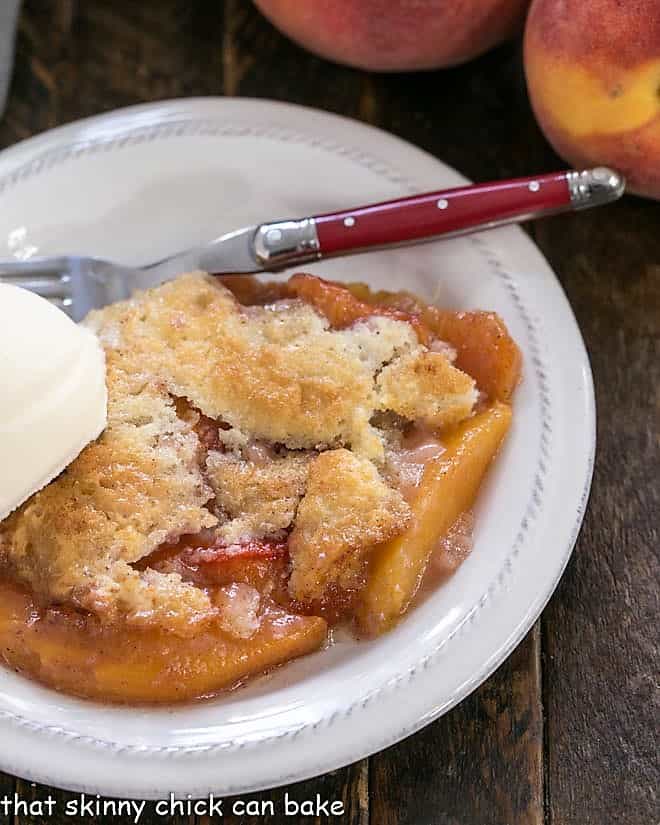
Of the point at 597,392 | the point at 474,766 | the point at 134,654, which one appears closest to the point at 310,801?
the point at 474,766

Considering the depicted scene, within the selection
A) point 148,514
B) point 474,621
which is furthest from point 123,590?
point 474,621

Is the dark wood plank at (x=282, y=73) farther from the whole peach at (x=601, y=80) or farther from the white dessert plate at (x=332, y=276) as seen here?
the whole peach at (x=601, y=80)

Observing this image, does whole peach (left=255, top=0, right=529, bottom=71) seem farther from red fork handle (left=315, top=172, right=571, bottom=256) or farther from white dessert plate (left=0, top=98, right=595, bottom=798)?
red fork handle (left=315, top=172, right=571, bottom=256)

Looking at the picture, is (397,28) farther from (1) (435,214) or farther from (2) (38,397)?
(2) (38,397)

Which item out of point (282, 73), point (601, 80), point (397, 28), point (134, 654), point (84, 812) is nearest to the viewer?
point (134, 654)

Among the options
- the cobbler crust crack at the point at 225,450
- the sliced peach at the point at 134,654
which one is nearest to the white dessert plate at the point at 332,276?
the sliced peach at the point at 134,654

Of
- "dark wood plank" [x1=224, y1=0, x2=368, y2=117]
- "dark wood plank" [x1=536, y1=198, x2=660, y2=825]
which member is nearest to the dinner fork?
"dark wood plank" [x1=536, y1=198, x2=660, y2=825]

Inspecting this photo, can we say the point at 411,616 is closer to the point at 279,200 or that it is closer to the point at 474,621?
the point at 474,621
